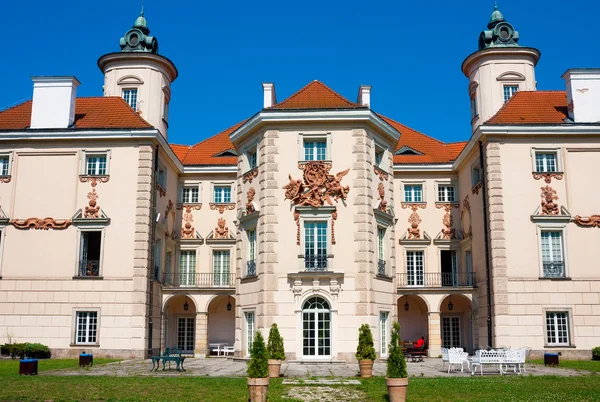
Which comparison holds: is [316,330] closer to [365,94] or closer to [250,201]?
[250,201]

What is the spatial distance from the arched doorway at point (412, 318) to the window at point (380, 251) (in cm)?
658

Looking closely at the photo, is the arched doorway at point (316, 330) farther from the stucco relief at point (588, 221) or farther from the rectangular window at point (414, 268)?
the stucco relief at point (588, 221)

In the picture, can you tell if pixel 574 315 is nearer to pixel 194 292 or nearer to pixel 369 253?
pixel 369 253

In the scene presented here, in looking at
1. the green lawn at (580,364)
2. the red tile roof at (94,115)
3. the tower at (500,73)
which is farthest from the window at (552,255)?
the red tile roof at (94,115)

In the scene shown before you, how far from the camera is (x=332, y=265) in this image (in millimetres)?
25609

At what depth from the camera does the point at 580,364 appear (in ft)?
79.5

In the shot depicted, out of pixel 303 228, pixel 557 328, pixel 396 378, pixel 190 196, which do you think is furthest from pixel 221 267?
pixel 396 378

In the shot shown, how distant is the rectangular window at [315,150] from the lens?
26859 mm

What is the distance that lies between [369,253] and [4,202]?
650 inches

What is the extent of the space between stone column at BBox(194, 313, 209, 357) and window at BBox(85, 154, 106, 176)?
27.3 ft

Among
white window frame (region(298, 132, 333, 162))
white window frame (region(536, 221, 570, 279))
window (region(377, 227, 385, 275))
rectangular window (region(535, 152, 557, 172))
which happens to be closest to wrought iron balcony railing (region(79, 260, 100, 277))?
white window frame (region(298, 132, 333, 162))

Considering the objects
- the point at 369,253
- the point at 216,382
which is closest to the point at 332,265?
the point at 369,253

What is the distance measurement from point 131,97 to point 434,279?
759 inches

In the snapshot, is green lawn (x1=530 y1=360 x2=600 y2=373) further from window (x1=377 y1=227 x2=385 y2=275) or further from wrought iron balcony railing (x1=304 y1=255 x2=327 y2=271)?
wrought iron balcony railing (x1=304 y1=255 x2=327 y2=271)
